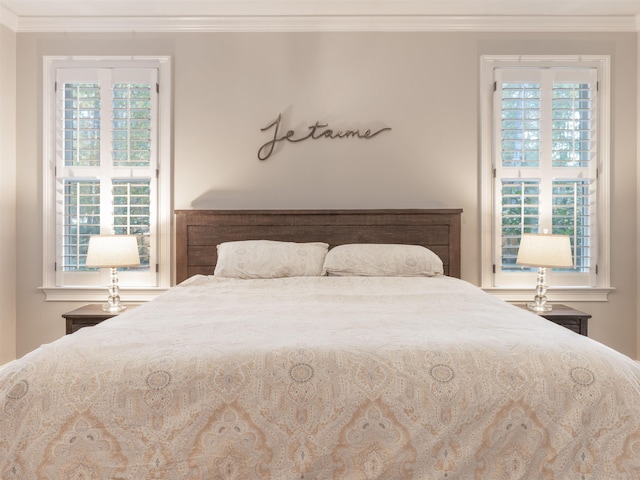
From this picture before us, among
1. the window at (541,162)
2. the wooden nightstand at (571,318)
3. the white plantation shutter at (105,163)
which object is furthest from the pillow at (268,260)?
the wooden nightstand at (571,318)

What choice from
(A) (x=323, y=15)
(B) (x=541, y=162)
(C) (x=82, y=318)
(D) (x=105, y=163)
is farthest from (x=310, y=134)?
(C) (x=82, y=318)

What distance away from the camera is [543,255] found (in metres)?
2.84

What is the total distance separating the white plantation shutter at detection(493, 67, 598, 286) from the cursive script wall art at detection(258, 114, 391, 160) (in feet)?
3.04

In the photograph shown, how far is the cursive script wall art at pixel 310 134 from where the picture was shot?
3.24m

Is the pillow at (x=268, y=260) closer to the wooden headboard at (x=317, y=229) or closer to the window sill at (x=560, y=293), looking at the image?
the wooden headboard at (x=317, y=229)

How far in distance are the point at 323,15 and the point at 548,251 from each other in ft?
7.41

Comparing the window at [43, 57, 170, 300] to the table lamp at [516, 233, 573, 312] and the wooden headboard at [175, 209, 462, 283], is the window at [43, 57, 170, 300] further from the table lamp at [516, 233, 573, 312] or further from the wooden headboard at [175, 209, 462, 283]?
the table lamp at [516, 233, 573, 312]

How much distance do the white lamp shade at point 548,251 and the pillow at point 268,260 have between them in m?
1.37

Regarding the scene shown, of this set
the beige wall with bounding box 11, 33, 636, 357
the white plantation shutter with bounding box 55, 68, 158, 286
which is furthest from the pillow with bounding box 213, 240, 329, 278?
the white plantation shutter with bounding box 55, 68, 158, 286

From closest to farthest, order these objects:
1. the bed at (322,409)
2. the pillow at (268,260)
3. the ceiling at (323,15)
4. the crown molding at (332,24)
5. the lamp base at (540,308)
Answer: the bed at (322,409) < the pillow at (268,260) < the lamp base at (540,308) < the ceiling at (323,15) < the crown molding at (332,24)

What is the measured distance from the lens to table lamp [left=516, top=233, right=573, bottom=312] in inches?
111

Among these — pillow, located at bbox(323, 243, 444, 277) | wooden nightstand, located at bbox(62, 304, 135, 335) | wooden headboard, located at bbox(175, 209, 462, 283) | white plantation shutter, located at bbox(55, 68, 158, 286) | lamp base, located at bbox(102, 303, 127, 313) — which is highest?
white plantation shutter, located at bbox(55, 68, 158, 286)

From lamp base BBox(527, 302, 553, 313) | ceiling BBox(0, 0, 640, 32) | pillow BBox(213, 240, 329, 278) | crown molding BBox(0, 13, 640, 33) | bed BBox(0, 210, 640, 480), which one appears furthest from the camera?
crown molding BBox(0, 13, 640, 33)

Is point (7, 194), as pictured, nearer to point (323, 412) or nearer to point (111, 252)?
point (111, 252)
